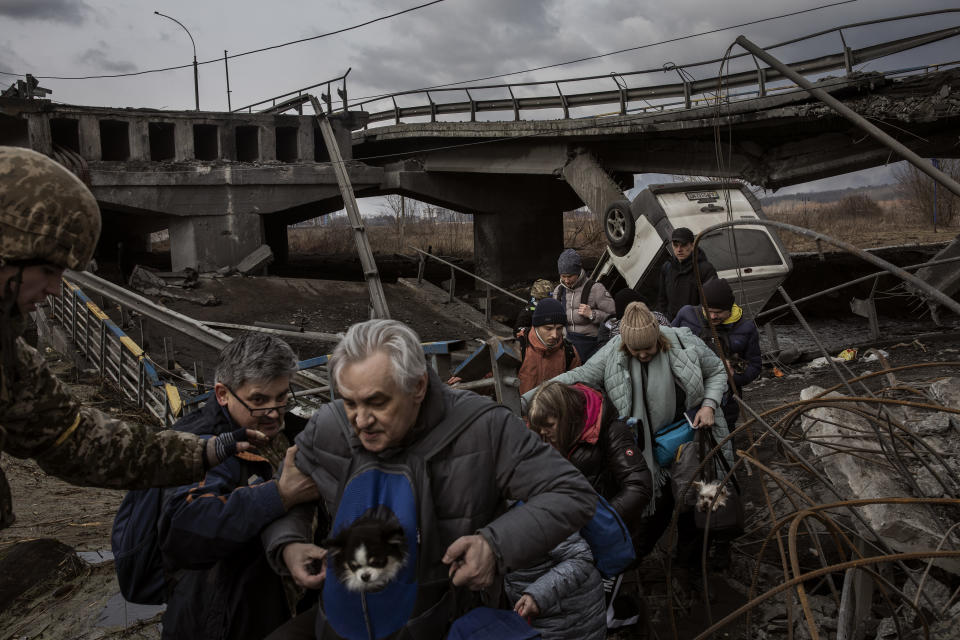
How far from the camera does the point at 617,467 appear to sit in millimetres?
3566

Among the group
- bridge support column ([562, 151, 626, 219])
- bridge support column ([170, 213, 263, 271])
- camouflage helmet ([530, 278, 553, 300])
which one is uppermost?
bridge support column ([562, 151, 626, 219])

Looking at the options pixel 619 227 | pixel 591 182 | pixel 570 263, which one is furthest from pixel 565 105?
pixel 570 263

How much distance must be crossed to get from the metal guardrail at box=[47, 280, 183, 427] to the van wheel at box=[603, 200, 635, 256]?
7.51 meters

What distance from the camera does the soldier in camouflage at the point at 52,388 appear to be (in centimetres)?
199

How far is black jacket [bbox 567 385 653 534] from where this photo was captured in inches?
137

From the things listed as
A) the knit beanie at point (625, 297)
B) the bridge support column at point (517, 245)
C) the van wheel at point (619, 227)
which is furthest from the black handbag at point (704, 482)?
the bridge support column at point (517, 245)

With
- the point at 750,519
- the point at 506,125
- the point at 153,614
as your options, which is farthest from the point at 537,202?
the point at 153,614

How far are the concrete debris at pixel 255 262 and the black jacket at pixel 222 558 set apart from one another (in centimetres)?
2031

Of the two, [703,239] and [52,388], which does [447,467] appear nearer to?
[52,388]

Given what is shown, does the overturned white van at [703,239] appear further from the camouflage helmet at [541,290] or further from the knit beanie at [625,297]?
the knit beanie at [625,297]

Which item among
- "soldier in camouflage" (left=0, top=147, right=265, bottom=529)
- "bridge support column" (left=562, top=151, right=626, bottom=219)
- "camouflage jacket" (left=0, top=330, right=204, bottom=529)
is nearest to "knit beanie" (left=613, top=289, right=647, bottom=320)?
"soldier in camouflage" (left=0, top=147, right=265, bottom=529)

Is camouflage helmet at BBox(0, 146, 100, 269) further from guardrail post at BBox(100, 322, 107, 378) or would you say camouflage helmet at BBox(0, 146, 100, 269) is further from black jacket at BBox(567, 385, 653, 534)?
guardrail post at BBox(100, 322, 107, 378)

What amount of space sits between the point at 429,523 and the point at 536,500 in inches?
11.1

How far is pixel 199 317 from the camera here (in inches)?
→ 695
